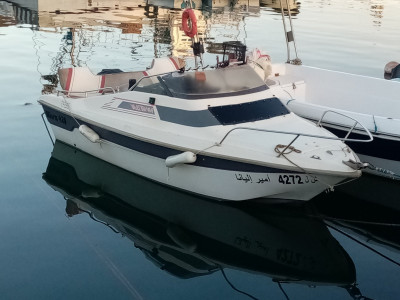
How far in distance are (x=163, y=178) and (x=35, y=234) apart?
263 cm

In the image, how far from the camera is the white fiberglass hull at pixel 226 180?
8320mm

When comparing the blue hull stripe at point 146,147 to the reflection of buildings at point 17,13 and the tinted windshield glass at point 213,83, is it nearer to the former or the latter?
the tinted windshield glass at point 213,83

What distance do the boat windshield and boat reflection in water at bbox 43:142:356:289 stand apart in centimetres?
188

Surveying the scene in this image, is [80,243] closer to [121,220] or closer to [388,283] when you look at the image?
[121,220]

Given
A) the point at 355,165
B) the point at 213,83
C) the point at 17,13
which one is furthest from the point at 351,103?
the point at 17,13

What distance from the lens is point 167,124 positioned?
932cm

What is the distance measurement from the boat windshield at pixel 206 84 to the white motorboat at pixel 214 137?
2 centimetres

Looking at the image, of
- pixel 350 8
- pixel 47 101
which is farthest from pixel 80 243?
pixel 350 8

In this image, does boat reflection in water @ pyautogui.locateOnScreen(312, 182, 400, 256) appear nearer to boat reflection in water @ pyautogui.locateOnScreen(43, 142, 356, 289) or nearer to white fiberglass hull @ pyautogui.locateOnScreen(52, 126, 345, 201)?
boat reflection in water @ pyautogui.locateOnScreen(43, 142, 356, 289)

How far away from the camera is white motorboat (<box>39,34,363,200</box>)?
8.30m

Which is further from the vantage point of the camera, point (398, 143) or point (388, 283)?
point (398, 143)

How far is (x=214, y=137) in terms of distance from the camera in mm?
8758

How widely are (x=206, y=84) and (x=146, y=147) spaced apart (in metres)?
1.68

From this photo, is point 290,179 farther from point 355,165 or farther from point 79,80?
point 79,80
